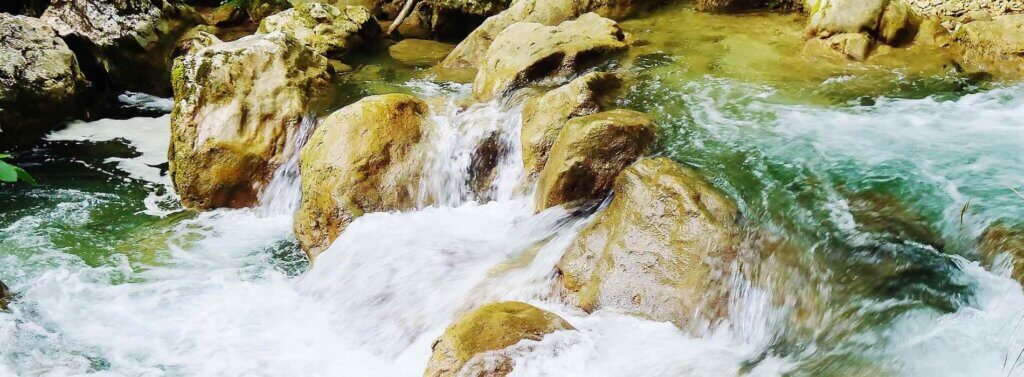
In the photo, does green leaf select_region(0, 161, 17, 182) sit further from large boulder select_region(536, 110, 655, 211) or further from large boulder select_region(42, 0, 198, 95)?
large boulder select_region(42, 0, 198, 95)

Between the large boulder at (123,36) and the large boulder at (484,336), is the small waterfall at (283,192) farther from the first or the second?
the large boulder at (123,36)

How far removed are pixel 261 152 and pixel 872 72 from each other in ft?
19.0

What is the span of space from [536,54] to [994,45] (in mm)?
4256

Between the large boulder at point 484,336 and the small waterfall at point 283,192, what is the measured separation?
10.8ft

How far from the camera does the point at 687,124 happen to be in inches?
219

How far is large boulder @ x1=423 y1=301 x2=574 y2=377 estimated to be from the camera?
3.28m

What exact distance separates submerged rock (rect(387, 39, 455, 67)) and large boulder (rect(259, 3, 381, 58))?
20.1 inches

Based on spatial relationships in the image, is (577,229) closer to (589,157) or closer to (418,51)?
(589,157)

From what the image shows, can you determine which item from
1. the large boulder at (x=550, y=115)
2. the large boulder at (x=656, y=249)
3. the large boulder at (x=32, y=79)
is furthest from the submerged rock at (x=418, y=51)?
the large boulder at (x=656, y=249)

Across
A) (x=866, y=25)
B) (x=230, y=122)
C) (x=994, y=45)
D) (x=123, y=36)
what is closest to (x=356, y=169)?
(x=230, y=122)

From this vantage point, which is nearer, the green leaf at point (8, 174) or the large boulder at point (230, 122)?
the green leaf at point (8, 174)

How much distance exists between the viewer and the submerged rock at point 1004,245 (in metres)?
3.35

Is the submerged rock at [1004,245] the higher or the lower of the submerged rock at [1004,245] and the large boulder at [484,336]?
the higher

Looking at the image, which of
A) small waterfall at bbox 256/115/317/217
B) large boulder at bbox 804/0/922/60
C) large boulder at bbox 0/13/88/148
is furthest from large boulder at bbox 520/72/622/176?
large boulder at bbox 0/13/88/148
